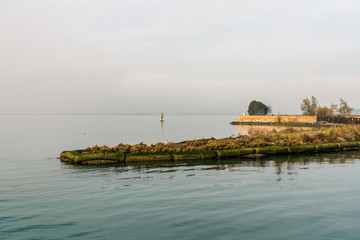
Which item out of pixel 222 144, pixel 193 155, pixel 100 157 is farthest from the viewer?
pixel 222 144

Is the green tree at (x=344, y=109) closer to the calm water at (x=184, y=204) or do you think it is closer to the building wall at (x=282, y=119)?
the building wall at (x=282, y=119)

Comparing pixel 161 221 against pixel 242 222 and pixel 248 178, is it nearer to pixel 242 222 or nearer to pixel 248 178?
pixel 242 222

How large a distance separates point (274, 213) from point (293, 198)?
2.07 m

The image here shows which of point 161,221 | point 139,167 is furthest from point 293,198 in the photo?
point 139,167

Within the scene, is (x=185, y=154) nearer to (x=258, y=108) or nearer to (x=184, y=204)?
(x=184, y=204)

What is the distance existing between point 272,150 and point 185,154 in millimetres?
7391

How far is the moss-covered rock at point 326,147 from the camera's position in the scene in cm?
2660

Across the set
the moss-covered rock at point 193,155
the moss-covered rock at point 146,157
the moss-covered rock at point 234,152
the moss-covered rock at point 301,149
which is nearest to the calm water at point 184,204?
the moss-covered rock at point 146,157

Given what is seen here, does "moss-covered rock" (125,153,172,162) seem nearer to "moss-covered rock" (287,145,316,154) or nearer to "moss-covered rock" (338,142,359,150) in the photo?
"moss-covered rock" (287,145,316,154)

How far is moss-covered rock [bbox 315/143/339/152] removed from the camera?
2660 cm

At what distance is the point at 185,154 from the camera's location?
22.4m

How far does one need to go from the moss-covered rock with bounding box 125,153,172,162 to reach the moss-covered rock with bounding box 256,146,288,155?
7.47 metres

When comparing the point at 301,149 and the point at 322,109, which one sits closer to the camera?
the point at 301,149

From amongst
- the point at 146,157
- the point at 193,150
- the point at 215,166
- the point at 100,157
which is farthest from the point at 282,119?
the point at 100,157
